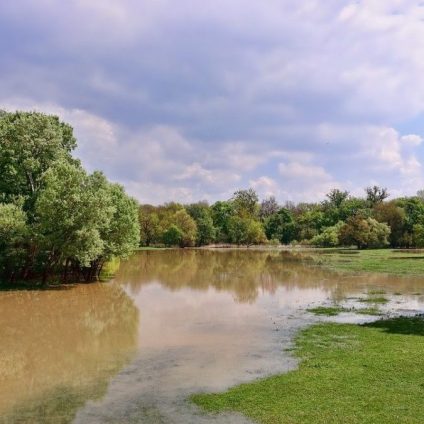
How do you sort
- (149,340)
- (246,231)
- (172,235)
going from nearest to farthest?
(149,340)
(172,235)
(246,231)

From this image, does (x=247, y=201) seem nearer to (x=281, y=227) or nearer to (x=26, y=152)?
(x=281, y=227)

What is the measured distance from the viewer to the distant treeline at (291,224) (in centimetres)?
10194

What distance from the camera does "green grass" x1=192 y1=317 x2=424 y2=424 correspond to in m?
11.4

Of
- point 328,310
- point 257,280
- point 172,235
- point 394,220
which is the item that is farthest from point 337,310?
point 172,235

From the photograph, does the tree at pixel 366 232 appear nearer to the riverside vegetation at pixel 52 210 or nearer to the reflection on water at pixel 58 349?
the riverside vegetation at pixel 52 210

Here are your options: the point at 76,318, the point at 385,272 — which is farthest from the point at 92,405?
the point at 385,272

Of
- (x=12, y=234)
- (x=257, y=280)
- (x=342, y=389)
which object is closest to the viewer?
(x=342, y=389)

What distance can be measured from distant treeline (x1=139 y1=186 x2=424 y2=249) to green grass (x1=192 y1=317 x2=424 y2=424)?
8407 cm

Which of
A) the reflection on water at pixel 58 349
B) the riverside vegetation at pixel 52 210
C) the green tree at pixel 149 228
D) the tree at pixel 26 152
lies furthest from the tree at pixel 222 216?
the reflection on water at pixel 58 349

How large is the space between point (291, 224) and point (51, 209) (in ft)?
353

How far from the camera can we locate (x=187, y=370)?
16062 mm

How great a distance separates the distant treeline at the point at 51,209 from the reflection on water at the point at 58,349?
3710 millimetres

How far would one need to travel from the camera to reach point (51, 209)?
34031 mm

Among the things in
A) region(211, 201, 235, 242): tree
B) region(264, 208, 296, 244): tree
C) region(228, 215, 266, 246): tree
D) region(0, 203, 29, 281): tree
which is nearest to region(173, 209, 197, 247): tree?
region(228, 215, 266, 246): tree
